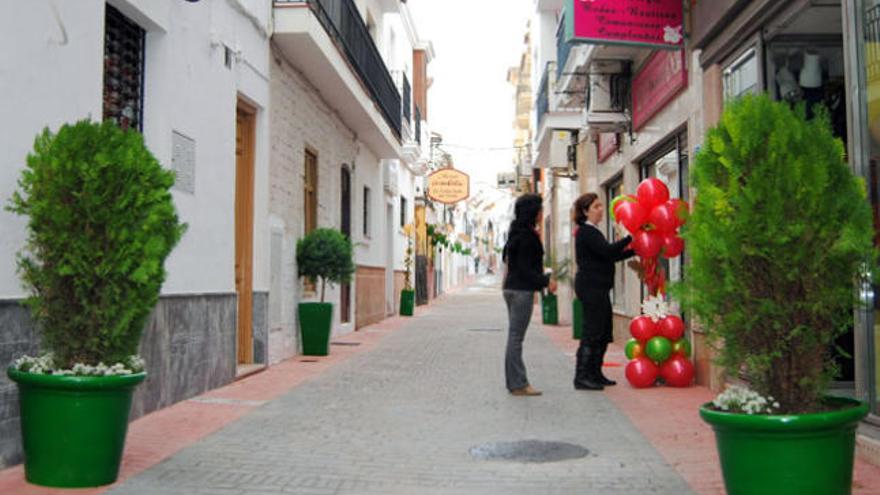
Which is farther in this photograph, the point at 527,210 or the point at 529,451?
the point at 527,210

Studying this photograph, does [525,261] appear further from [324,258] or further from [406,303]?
[406,303]

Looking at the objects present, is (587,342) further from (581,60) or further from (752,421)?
(581,60)

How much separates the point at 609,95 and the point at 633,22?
364 cm

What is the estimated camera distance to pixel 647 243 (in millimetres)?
7867

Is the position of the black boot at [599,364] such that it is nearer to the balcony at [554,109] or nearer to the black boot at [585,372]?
the black boot at [585,372]

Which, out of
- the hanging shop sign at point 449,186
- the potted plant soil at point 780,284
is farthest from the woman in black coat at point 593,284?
the hanging shop sign at point 449,186

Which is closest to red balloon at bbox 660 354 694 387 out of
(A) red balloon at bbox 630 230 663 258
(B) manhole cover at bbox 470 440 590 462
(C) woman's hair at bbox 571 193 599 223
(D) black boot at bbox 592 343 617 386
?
(D) black boot at bbox 592 343 617 386

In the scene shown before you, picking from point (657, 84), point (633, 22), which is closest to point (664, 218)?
point (633, 22)

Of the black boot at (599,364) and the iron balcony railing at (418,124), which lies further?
the iron balcony railing at (418,124)

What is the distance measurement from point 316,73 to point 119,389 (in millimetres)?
8220

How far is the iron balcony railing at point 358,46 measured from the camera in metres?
11.4

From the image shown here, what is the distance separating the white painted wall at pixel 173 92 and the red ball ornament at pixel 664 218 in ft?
14.2

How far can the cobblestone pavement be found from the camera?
4.45 meters

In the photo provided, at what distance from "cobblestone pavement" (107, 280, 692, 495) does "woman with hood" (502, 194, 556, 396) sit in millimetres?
256
